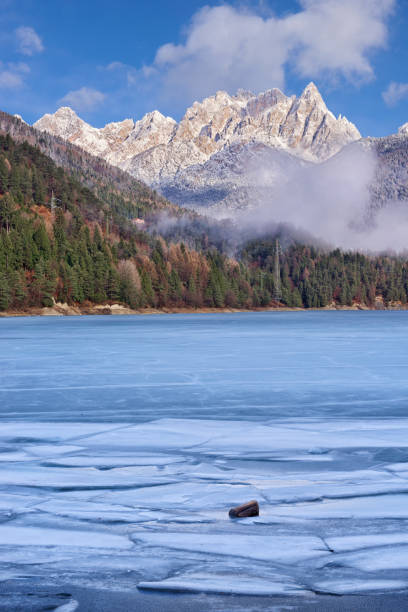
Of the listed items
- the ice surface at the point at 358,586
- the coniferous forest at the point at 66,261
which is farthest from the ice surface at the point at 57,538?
the coniferous forest at the point at 66,261

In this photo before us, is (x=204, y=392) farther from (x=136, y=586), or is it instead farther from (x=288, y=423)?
(x=136, y=586)

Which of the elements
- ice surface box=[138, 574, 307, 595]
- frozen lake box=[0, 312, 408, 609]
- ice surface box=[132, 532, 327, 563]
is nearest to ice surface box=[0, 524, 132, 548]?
frozen lake box=[0, 312, 408, 609]

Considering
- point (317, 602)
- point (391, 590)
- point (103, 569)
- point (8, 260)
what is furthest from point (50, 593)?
point (8, 260)

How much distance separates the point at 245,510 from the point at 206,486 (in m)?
1.42

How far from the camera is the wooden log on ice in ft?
22.3

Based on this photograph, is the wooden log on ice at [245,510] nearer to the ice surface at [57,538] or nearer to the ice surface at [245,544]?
the ice surface at [245,544]

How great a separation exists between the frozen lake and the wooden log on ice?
0.34 ft

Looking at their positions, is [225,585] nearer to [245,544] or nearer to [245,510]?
[245,544]

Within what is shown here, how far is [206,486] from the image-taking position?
8.19m

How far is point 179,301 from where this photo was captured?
176 meters

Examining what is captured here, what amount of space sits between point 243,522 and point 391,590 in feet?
6.16

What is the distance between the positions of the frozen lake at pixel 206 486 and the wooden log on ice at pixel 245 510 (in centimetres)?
10

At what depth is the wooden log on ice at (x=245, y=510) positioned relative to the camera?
268 inches

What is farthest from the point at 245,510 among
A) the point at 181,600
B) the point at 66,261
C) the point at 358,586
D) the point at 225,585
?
the point at 66,261
